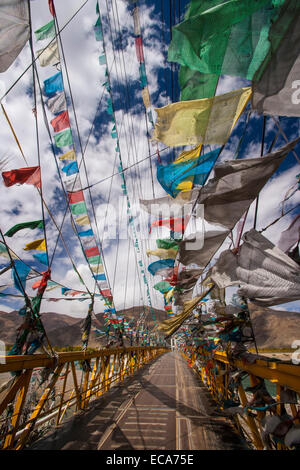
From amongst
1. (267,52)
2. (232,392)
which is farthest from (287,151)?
A: (232,392)

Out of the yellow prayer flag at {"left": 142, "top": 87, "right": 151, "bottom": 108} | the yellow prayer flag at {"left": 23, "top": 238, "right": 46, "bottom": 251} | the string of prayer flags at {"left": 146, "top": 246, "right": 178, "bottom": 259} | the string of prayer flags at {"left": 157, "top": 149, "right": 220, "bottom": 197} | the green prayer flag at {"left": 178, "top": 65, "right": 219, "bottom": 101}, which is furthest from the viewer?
the string of prayer flags at {"left": 146, "top": 246, "right": 178, "bottom": 259}

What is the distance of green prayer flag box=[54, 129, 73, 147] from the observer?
587cm

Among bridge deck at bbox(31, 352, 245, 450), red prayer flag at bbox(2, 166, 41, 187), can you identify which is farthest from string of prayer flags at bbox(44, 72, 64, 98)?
bridge deck at bbox(31, 352, 245, 450)

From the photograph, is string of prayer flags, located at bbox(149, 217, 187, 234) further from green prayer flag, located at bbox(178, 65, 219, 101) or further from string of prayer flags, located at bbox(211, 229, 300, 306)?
green prayer flag, located at bbox(178, 65, 219, 101)

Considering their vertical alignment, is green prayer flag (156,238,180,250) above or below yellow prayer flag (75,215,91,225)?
below

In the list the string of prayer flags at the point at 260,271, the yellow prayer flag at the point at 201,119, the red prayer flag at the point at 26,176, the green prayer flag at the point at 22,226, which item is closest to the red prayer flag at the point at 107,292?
the green prayer flag at the point at 22,226

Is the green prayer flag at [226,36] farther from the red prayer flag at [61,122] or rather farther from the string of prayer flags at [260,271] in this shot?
the red prayer flag at [61,122]

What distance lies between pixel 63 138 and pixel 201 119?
4.46m

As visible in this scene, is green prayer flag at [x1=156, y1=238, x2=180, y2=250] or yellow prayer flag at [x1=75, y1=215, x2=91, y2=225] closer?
green prayer flag at [x1=156, y1=238, x2=180, y2=250]

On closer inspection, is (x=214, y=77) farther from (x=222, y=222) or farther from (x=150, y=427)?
(x=150, y=427)

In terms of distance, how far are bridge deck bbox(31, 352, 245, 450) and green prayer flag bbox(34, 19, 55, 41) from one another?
24.0ft

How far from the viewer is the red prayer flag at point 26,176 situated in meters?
4.57

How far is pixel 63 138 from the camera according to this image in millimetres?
5902
